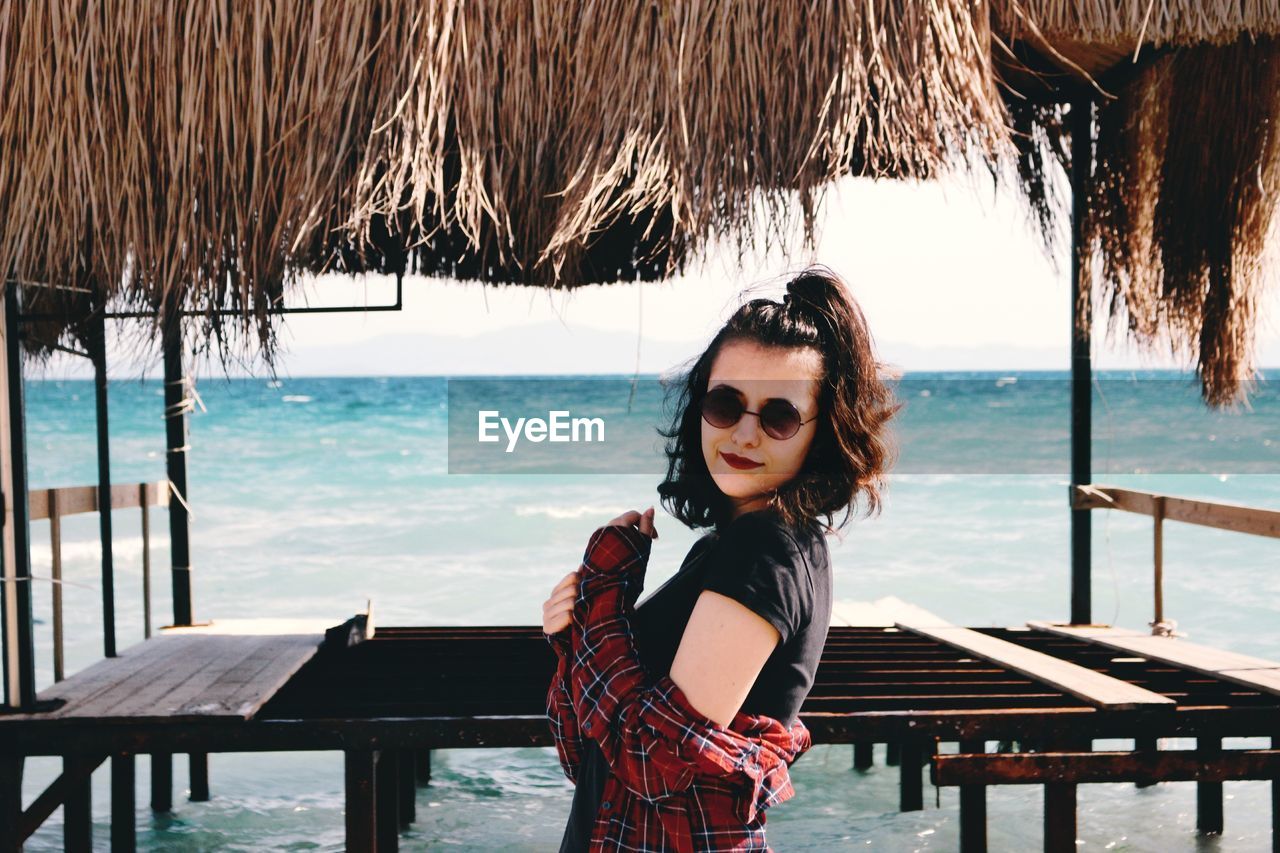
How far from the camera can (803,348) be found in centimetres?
127

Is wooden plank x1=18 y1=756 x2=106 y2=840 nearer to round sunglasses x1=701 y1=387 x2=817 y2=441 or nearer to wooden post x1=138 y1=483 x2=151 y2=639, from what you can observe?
wooden post x1=138 y1=483 x2=151 y2=639

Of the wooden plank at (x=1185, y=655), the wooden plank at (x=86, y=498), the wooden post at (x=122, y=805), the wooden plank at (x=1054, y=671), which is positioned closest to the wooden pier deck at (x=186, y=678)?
the wooden post at (x=122, y=805)

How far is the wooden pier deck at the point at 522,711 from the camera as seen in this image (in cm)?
253

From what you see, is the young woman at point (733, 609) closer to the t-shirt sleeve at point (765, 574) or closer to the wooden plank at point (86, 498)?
the t-shirt sleeve at point (765, 574)

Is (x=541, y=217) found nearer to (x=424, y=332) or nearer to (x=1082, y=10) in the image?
(x=1082, y=10)

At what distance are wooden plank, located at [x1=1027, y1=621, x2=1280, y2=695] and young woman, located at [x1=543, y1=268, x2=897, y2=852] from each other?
230 centimetres

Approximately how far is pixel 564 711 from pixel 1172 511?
3313 mm

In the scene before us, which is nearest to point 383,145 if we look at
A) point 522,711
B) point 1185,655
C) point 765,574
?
point 522,711

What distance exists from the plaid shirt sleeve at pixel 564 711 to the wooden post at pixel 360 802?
4.43 feet

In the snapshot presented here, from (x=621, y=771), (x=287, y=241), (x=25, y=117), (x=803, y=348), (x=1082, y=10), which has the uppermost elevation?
(x=1082, y=10)

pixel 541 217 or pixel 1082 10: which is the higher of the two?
pixel 1082 10

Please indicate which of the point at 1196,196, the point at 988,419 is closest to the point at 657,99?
the point at 1196,196

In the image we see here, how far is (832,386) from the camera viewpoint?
1.27 m

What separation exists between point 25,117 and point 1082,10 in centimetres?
289
